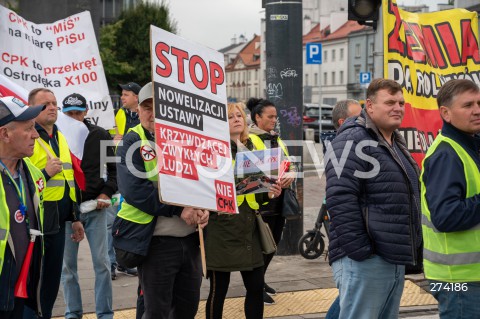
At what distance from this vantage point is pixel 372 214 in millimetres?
4125

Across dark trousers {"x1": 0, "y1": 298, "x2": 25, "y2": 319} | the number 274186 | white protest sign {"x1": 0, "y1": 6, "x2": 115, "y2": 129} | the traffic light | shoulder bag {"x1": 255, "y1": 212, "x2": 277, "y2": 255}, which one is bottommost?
shoulder bag {"x1": 255, "y1": 212, "x2": 277, "y2": 255}

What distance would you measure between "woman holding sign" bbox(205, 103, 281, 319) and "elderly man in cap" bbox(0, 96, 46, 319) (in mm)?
1634

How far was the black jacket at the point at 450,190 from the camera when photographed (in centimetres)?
367

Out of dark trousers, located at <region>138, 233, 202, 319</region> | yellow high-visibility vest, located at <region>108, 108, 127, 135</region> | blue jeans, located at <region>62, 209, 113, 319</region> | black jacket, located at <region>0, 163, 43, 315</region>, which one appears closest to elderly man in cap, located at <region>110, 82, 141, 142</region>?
yellow high-visibility vest, located at <region>108, 108, 127, 135</region>

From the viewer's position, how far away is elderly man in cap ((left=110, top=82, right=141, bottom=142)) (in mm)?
8281

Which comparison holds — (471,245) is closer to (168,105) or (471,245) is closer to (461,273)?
(461,273)

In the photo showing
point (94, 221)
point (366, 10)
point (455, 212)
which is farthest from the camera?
point (366, 10)

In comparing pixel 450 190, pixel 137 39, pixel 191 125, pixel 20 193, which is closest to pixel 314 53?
pixel 191 125

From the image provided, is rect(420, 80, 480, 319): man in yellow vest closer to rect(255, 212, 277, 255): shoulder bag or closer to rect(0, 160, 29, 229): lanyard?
rect(255, 212, 277, 255): shoulder bag

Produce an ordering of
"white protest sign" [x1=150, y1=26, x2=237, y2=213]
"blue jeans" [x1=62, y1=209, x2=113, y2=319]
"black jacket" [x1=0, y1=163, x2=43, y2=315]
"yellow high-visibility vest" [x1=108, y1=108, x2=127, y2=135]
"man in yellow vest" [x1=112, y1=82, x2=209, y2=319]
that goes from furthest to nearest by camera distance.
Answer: "yellow high-visibility vest" [x1=108, y1=108, x2=127, y2=135] < "blue jeans" [x1=62, y1=209, x2=113, y2=319] < "man in yellow vest" [x1=112, y1=82, x2=209, y2=319] < "white protest sign" [x1=150, y1=26, x2=237, y2=213] < "black jacket" [x1=0, y1=163, x2=43, y2=315]

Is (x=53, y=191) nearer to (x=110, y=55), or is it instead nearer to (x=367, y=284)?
(x=367, y=284)

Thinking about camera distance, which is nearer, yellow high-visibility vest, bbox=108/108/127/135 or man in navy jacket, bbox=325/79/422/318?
man in navy jacket, bbox=325/79/422/318

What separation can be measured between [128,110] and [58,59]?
1.24 metres

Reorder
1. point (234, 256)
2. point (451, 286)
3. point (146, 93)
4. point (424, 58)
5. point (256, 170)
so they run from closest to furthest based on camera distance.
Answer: point (451, 286) < point (146, 93) < point (234, 256) < point (256, 170) < point (424, 58)
